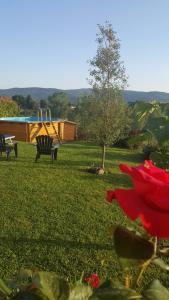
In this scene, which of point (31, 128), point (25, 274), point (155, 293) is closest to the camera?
point (155, 293)

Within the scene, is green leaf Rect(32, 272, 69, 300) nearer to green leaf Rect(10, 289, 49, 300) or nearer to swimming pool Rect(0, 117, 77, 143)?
green leaf Rect(10, 289, 49, 300)

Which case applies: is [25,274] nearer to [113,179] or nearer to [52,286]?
[52,286]

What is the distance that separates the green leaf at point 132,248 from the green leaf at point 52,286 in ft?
0.38

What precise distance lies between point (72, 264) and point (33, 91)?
177775 millimetres

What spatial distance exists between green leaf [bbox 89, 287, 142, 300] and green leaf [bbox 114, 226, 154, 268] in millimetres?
79

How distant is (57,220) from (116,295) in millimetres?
5995

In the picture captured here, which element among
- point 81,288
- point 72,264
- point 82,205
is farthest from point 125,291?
point 82,205

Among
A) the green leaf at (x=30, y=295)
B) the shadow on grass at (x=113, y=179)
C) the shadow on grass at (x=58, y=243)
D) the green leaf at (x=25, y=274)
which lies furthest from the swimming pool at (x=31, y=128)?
the green leaf at (x=30, y=295)

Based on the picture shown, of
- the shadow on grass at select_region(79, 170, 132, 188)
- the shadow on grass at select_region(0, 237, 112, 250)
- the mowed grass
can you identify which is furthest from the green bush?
the shadow on grass at select_region(79, 170, 132, 188)

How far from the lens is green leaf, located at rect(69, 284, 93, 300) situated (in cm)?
54

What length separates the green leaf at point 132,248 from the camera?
0.47m

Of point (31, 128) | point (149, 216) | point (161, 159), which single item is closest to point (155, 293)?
point (149, 216)

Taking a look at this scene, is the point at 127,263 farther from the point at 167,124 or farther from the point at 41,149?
the point at 41,149

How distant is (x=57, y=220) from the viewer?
Result: 6.39 m
